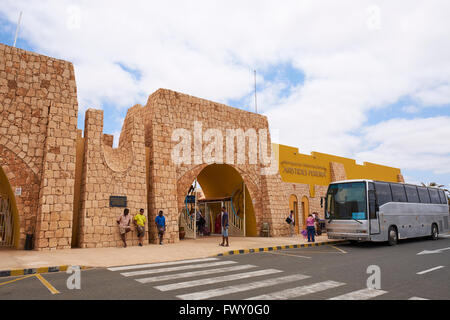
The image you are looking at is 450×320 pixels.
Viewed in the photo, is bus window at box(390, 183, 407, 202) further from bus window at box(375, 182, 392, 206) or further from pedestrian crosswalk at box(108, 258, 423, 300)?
pedestrian crosswalk at box(108, 258, 423, 300)

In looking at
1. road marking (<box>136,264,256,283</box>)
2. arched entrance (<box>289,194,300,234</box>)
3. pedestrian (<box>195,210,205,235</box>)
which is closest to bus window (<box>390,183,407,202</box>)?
arched entrance (<box>289,194,300,234</box>)

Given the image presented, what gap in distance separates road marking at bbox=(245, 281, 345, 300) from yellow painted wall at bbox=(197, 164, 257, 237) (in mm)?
12684

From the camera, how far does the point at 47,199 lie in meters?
11.7

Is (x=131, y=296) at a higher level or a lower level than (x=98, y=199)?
lower

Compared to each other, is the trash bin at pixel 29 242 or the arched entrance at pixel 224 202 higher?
the arched entrance at pixel 224 202

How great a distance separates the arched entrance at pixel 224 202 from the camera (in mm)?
18672

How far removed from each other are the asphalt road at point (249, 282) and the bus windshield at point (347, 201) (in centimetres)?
478

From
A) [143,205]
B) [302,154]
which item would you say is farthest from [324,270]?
[302,154]

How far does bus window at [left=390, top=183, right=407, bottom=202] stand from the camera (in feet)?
51.0

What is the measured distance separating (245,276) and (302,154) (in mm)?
18250

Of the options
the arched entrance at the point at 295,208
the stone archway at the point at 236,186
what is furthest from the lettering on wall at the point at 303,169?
the stone archway at the point at 236,186

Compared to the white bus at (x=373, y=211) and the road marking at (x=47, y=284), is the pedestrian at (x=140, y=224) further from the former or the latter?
the white bus at (x=373, y=211)
